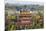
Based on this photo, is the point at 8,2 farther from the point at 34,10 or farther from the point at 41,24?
the point at 41,24

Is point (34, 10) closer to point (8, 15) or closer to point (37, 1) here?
point (37, 1)

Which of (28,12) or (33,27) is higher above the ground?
(28,12)

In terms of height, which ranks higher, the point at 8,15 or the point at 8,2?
the point at 8,2

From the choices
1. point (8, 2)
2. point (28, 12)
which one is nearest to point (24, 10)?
point (28, 12)
